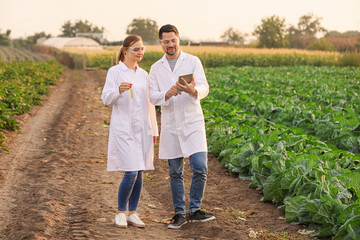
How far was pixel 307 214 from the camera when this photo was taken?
15.1 feet

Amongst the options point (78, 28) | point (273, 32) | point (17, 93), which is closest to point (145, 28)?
point (78, 28)

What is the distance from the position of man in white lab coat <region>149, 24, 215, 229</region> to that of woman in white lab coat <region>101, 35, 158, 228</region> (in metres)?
0.15

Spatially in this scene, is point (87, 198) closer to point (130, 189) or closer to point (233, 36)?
point (130, 189)

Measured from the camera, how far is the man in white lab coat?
4480 millimetres

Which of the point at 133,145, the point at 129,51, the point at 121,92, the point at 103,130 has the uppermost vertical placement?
the point at 129,51

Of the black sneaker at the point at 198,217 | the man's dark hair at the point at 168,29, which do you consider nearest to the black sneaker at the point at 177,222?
the black sneaker at the point at 198,217

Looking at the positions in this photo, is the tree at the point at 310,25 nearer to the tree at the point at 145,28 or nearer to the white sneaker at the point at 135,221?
the tree at the point at 145,28

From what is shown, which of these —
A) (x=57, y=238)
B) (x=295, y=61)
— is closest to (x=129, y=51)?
(x=57, y=238)

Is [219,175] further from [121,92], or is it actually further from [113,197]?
[121,92]

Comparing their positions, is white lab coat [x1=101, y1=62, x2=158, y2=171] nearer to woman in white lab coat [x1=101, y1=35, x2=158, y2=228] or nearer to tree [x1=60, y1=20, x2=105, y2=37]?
woman in white lab coat [x1=101, y1=35, x2=158, y2=228]

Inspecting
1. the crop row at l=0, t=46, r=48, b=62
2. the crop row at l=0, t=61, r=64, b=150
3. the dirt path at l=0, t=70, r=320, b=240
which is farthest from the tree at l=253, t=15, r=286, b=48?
the dirt path at l=0, t=70, r=320, b=240

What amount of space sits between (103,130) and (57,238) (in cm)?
661

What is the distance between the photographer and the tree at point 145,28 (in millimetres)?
88500

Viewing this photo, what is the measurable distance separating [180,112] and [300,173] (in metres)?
1.58
